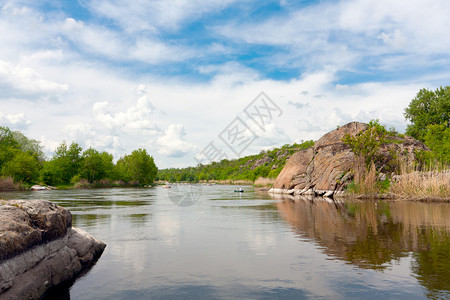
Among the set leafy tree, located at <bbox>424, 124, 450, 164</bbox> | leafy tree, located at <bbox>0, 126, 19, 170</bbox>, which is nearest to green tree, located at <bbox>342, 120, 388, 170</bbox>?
leafy tree, located at <bbox>424, 124, 450, 164</bbox>

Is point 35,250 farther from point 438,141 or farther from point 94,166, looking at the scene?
point 94,166

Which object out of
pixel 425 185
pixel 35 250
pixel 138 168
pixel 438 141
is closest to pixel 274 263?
pixel 35 250

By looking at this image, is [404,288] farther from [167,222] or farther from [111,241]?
[167,222]

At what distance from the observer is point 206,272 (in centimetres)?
1041

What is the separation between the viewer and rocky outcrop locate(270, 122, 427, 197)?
154ft

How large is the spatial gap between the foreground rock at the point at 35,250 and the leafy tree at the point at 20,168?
257ft

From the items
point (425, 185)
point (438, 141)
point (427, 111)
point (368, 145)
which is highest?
point (427, 111)

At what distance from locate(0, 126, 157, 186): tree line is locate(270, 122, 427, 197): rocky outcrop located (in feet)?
202

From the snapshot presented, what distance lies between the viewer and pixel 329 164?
5009 centimetres

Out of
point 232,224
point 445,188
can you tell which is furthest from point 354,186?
point 232,224

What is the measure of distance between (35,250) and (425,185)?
111 feet

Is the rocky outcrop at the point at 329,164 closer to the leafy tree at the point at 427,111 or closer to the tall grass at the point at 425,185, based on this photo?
the tall grass at the point at 425,185

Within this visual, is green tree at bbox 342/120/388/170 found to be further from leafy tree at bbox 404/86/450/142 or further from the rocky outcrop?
leafy tree at bbox 404/86/450/142

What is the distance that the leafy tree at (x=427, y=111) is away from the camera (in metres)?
74.1
